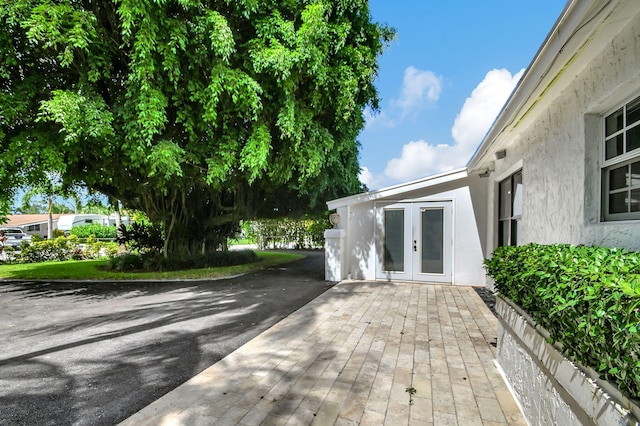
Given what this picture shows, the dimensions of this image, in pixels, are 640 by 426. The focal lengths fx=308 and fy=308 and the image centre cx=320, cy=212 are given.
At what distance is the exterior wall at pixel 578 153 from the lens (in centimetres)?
253

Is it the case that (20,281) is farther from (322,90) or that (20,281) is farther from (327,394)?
(327,394)

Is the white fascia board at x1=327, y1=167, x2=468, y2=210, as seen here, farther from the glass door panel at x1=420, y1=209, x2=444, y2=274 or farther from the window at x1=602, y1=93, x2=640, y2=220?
the window at x1=602, y1=93, x2=640, y2=220

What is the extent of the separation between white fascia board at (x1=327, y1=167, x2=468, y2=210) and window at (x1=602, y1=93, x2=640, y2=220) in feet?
17.9

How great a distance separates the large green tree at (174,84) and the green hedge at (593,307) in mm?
5861

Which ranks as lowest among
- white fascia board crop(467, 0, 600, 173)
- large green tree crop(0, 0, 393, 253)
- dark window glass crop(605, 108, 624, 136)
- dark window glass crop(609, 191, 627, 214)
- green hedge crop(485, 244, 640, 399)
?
green hedge crop(485, 244, 640, 399)

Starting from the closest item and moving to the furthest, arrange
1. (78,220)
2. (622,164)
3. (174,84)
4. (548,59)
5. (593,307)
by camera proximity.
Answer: (593,307), (548,59), (622,164), (174,84), (78,220)

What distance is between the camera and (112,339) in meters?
4.57

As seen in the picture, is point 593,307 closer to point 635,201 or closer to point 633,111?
point 635,201

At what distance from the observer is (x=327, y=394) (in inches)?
116

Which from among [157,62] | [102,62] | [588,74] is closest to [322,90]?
[157,62]

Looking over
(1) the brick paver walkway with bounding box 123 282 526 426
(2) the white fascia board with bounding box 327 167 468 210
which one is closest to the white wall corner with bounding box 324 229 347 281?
(2) the white fascia board with bounding box 327 167 468 210

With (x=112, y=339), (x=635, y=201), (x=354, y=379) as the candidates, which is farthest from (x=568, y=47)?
(x=112, y=339)

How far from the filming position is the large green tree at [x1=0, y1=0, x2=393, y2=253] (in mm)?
5922

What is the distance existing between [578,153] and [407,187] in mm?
5655
